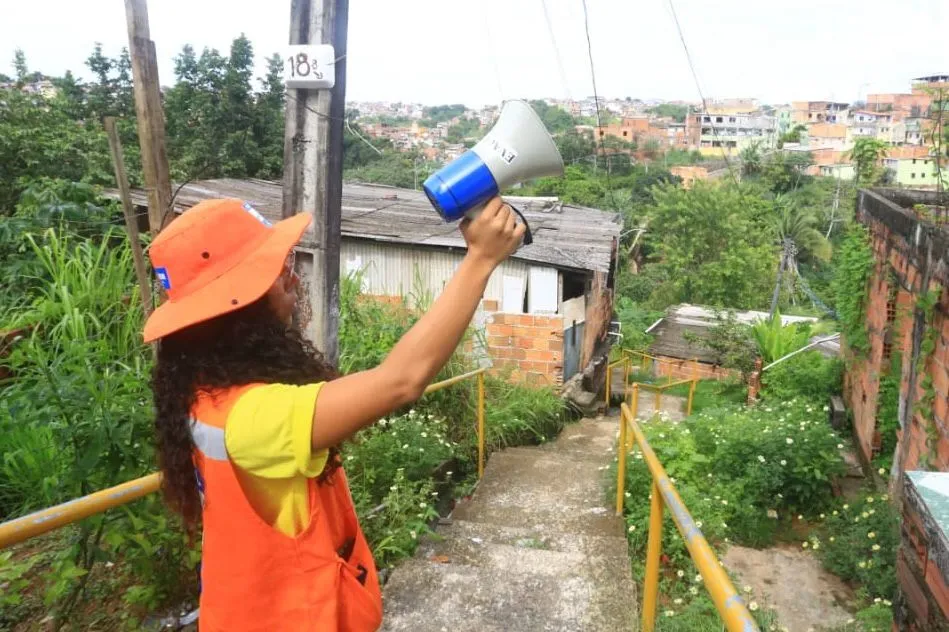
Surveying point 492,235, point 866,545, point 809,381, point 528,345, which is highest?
point 492,235

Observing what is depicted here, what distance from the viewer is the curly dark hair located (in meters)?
1.21

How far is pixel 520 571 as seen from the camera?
310 centimetres

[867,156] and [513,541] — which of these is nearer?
[513,541]

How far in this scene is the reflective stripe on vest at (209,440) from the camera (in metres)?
1.14

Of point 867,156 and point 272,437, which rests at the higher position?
point 867,156

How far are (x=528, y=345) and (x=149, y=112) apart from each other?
5502mm

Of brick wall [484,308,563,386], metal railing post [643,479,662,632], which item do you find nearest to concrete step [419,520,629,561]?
metal railing post [643,479,662,632]

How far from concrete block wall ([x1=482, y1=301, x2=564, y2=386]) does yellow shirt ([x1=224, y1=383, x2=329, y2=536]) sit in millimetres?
6514

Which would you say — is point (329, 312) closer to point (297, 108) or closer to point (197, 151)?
point (297, 108)

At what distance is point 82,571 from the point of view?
2.07 meters

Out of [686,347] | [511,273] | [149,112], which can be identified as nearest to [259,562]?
[149,112]

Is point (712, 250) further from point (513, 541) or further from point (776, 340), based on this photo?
point (513, 541)

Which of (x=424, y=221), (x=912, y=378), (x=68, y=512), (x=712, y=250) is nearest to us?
(x=68, y=512)

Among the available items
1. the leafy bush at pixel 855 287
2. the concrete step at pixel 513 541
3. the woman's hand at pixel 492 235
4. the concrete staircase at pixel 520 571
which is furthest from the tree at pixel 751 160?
the woman's hand at pixel 492 235
